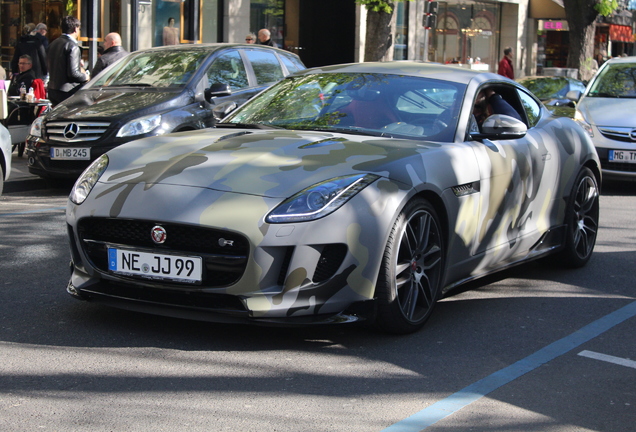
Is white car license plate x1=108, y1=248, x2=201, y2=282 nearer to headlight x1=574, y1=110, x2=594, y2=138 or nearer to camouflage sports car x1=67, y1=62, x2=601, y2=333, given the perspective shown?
camouflage sports car x1=67, y1=62, x2=601, y2=333

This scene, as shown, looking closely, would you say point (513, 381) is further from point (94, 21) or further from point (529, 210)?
point (94, 21)

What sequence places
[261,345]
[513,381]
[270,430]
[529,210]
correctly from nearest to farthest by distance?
[270,430] < [513,381] < [261,345] < [529,210]

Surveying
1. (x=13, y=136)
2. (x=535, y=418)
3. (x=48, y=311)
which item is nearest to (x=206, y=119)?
(x=13, y=136)

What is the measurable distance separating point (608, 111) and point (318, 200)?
884cm

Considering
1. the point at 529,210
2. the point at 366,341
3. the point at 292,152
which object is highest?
the point at 292,152

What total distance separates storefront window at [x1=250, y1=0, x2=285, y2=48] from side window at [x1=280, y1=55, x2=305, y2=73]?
1336cm

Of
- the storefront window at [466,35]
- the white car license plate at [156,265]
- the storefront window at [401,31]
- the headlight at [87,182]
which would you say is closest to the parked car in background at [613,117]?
the headlight at [87,182]

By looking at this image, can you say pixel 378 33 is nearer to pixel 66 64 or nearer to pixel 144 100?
pixel 66 64

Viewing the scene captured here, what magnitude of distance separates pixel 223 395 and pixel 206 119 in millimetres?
7174

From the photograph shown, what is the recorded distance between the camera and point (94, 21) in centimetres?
1666

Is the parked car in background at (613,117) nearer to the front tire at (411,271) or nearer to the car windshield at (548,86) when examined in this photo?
the car windshield at (548,86)

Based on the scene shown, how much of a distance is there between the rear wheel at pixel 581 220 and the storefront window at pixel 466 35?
2736cm

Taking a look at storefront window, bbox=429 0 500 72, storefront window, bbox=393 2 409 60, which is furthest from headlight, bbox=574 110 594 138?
storefront window, bbox=429 0 500 72

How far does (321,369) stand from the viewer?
4.36 metres
